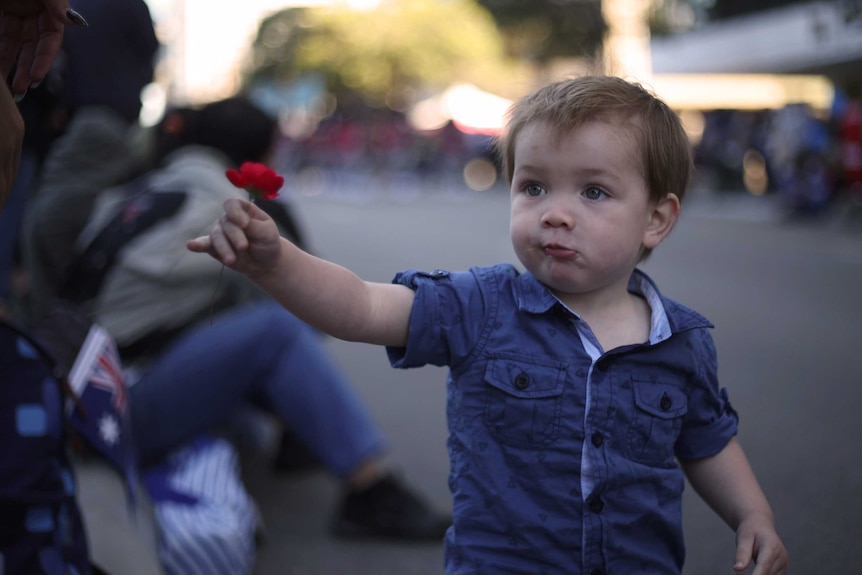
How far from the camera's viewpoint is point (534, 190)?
1.67m

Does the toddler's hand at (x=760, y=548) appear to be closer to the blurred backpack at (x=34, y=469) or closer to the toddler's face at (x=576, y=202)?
the toddler's face at (x=576, y=202)

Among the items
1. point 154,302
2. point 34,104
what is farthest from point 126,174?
point 154,302

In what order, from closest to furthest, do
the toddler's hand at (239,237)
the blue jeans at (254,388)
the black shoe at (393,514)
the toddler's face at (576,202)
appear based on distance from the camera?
the toddler's hand at (239,237) < the toddler's face at (576,202) < the blue jeans at (254,388) < the black shoe at (393,514)

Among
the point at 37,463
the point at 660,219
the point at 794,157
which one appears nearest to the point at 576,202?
the point at 660,219

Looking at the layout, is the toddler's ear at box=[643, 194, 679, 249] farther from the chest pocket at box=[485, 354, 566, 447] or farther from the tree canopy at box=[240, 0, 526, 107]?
the tree canopy at box=[240, 0, 526, 107]

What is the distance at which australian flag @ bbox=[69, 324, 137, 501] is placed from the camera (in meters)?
2.16

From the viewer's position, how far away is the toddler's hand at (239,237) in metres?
1.34

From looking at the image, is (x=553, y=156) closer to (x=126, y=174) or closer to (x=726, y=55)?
(x=126, y=174)

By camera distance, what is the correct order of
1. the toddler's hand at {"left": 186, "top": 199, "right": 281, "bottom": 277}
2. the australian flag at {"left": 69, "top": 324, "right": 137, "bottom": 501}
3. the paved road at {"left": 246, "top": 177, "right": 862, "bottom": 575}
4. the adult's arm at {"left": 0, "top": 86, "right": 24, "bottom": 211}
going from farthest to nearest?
the paved road at {"left": 246, "top": 177, "right": 862, "bottom": 575} < the australian flag at {"left": 69, "top": 324, "right": 137, "bottom": 501} < the adult's arm at {"left": 0, "top": 86, "right": 24, "bottom": 211} < the toddler's hand at {"left": 186, "top": 199, "right": 281, "bottom": 277}

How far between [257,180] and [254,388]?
1.77m

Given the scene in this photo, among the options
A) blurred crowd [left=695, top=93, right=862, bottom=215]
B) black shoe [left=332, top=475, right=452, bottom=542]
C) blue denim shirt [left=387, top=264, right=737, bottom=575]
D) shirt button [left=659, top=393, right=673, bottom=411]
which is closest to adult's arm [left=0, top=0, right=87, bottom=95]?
blue denim shirt [left=387, top=264, right=737, bottom=575]

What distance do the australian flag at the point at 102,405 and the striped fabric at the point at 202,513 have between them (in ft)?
0.70

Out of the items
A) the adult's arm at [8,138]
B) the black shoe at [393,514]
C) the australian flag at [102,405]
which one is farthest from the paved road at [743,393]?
the adult's arm at [8,138]

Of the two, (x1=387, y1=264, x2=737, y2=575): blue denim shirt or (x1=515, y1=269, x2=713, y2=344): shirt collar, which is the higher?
(x1=515, y1=269, x2=713, y2=344): shirt collar
